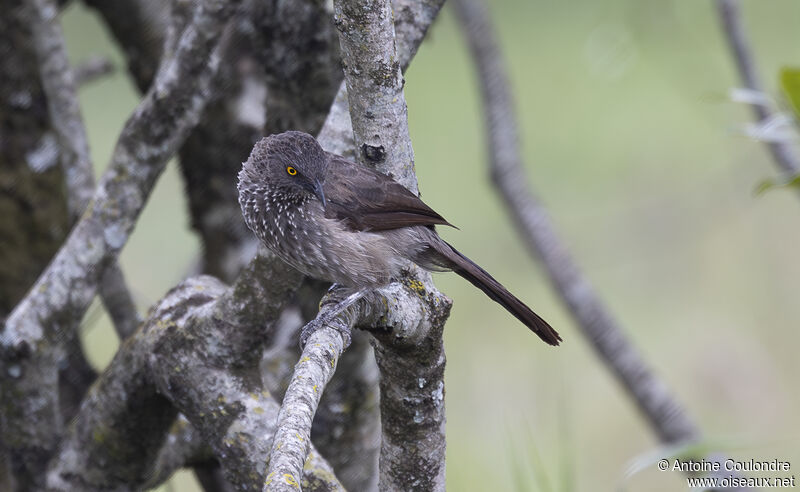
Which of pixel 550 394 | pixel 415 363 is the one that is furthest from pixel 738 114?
pixel 415 363

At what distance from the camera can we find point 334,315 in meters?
2.57

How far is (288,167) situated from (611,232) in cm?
527

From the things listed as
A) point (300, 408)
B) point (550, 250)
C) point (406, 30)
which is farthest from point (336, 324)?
point (550, 250)

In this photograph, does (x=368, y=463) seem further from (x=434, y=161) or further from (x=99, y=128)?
(x=99, y=128)

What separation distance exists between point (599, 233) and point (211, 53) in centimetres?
563

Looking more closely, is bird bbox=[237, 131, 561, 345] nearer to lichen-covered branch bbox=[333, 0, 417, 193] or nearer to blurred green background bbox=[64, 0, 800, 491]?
lichen-covered branch bbox=[333, 0, 417, 193]

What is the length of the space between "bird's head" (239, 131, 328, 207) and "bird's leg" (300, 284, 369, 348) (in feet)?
1.20

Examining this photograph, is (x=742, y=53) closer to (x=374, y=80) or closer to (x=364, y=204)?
(x=364, y=204)

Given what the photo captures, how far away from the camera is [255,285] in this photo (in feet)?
9.45

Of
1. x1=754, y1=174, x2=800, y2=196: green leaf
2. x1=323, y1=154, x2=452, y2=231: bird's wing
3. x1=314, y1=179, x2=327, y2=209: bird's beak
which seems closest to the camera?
x1=754, y1=174, x2=800, y2=196: green leaf

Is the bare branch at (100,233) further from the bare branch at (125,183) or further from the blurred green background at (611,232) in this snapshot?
the blurred green background at (611,232)

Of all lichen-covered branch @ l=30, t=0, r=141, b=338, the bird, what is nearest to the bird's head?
the bird

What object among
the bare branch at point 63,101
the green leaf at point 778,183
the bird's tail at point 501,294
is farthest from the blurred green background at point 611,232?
the green leaf at point 778,183

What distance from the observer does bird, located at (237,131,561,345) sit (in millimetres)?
A: 2971
